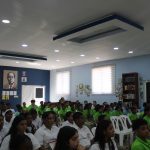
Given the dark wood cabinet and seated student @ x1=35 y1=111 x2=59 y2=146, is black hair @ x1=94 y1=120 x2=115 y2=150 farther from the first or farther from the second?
the dark wood cabinet

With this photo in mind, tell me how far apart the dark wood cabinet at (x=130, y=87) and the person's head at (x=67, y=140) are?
7.91m

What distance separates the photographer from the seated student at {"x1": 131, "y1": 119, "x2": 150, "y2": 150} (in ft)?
8.24

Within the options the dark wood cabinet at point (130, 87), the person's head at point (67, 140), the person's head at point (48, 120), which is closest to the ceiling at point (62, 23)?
the dark wood cabinet at point (130, 87)

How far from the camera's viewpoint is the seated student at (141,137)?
98.9 inches

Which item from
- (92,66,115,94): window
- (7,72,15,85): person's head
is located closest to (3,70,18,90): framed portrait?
(7,72,15,85): person's head

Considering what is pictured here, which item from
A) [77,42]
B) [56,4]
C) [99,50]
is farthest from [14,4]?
[99,50]

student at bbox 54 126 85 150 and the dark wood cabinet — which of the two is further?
the dark wood cabinet

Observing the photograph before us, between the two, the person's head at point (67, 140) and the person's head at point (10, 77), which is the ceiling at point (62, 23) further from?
the person's head at point (10, 77)

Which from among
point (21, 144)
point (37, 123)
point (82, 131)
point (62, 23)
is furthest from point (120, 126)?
point (21, 144)

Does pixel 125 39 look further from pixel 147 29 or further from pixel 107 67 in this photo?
pixel 107 67

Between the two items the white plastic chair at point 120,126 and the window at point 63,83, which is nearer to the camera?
the white plastic chair at point 120,126

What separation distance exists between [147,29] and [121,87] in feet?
14.9

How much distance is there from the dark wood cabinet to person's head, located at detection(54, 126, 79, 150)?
7911 mm

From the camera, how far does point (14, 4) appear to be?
4.49 m
